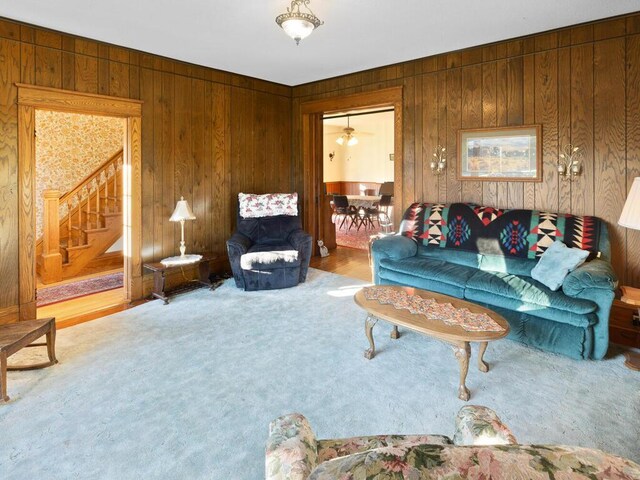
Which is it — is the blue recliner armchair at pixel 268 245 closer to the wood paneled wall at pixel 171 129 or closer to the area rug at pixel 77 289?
the wood paneled wall at pixel 171 129

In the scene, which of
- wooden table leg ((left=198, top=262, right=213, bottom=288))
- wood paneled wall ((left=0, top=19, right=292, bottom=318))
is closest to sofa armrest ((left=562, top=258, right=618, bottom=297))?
wooden table leg ((left=198, top=262, right=213, bottom=288))

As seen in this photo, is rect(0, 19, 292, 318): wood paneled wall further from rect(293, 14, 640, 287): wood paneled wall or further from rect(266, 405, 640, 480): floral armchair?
rect(266, 405, 640, 480): floral armchair

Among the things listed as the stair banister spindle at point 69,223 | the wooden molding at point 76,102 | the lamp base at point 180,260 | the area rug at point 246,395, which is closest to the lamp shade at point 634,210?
the area rug at point 246,395

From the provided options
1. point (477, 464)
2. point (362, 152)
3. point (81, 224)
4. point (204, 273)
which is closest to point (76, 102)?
point (204, 273)

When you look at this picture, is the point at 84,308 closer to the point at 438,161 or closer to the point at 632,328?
the point at 438,161

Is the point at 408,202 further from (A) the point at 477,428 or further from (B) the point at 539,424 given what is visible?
(A) the point at 477,428

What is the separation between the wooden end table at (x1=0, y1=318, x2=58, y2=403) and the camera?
91.6 inches

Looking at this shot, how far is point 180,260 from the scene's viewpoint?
4.43 m

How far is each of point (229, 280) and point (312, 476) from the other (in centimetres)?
457

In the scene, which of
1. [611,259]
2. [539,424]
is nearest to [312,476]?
[539,424]

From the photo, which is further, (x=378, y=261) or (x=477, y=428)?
(x=378, y=261)

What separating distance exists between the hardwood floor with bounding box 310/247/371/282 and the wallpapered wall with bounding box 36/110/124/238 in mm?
3523

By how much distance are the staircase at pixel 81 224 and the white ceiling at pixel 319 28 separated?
2.48m

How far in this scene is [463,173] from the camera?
4.41 m
